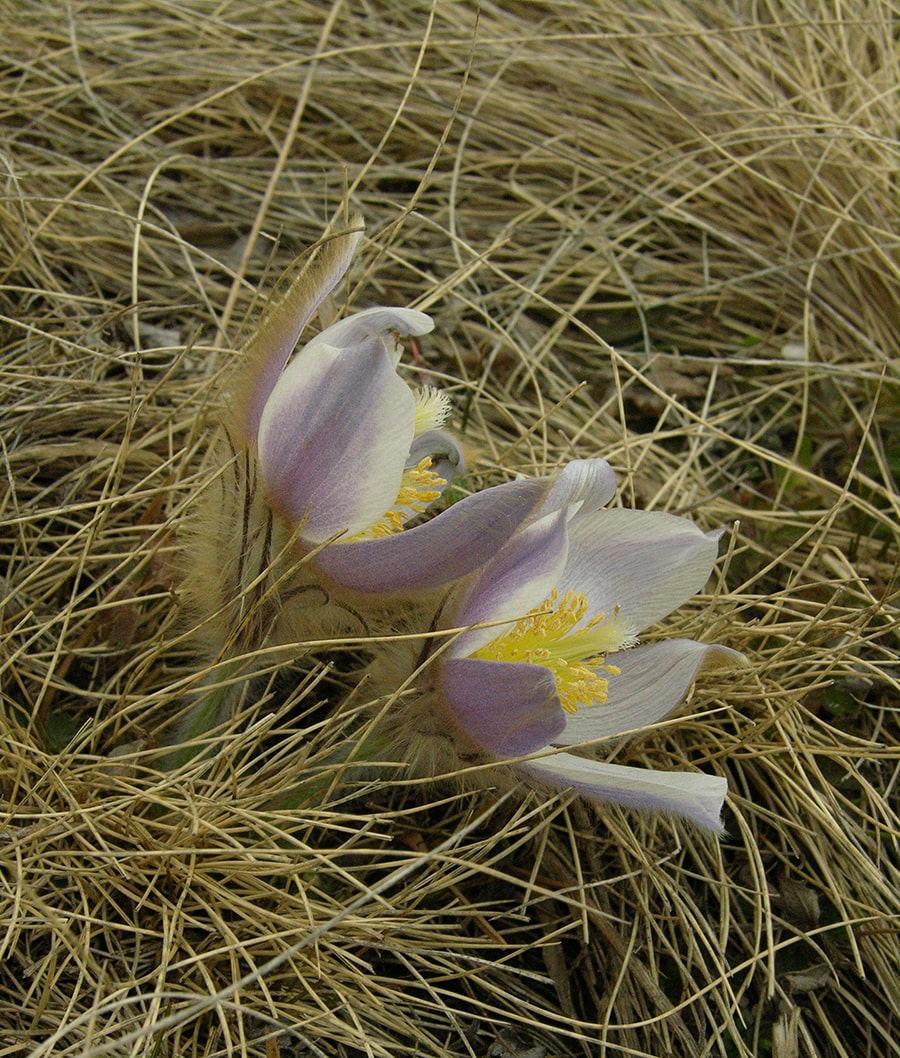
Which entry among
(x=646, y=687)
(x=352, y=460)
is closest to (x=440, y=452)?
(x=352, y=460)

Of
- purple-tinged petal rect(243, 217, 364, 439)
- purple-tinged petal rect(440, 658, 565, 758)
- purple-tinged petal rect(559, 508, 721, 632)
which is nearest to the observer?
purple-tinged petal rect(440, 658, 565, 758)

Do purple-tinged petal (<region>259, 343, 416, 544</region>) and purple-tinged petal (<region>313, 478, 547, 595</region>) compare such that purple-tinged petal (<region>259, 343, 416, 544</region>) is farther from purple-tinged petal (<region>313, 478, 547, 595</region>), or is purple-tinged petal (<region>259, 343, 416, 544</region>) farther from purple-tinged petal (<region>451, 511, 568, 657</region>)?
purple-tinged petal (<region>451, 511, 568, 657</region>)

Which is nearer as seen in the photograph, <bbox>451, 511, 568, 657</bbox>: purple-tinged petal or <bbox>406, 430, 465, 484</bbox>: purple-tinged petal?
<bbox>451, 511, 568, 657</bbox>: purple-tinged petal

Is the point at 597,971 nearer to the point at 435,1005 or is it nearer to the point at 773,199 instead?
the point at 435,1005

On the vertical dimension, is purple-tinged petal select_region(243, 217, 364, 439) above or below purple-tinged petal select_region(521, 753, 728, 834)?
above

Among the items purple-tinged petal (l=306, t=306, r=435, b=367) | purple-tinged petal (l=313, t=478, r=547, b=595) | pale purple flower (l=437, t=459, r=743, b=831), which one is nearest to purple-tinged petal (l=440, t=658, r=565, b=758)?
pale purple flower (l=437, t=459, r=743, b=831)

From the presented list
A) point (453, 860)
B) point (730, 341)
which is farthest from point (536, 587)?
point (730, 341)
